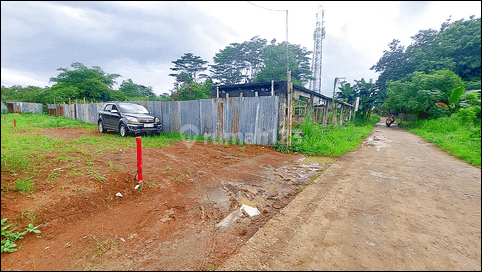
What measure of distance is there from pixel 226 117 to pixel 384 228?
21.9ft

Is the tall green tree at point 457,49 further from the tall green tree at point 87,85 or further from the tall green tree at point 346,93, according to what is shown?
the tall green tree at point 87,85

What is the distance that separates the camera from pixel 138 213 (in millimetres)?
2637

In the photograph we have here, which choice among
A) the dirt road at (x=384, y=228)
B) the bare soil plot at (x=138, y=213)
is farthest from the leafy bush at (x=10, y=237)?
the dirt road at (x=384, y=228)

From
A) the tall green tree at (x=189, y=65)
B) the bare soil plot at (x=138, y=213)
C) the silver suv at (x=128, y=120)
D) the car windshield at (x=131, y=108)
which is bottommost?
the bare soil plot at (x=138, y=213)

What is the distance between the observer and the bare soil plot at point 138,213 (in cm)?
183

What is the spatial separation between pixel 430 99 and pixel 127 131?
9401 mm

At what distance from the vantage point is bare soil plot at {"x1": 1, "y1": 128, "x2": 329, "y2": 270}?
6.00 feet

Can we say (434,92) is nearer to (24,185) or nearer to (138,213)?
(138,213)

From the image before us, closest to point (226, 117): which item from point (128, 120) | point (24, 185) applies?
point (128, 120)

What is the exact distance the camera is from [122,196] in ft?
9.95

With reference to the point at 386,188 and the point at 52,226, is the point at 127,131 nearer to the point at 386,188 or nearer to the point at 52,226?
the point at 52,226

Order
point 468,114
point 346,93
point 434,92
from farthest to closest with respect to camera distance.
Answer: point 346,93 → point 434,92 → point 468,114

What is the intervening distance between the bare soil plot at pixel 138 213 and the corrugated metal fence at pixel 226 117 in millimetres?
3022

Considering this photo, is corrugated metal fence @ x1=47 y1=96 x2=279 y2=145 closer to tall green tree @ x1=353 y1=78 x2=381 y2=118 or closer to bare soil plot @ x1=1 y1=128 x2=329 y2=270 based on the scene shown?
bare soil plot @ x1=1 y1=128 x2=329 y2=270
